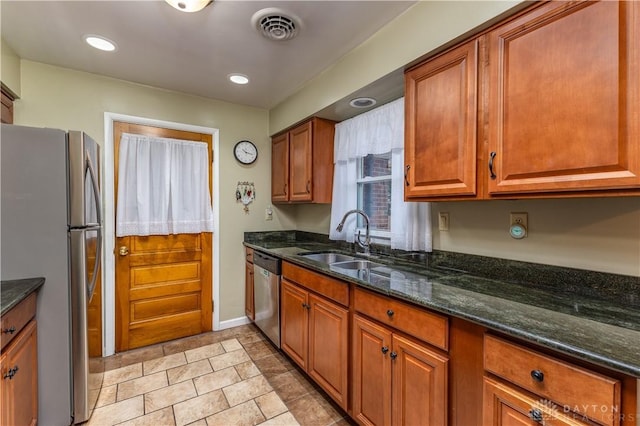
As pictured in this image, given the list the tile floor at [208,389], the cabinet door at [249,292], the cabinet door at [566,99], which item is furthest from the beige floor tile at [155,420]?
the cabinet door at [566,99]

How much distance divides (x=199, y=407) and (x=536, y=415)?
1893 mm

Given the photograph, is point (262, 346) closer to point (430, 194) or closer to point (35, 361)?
point (35, 361)

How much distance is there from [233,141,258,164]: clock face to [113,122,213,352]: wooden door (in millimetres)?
283

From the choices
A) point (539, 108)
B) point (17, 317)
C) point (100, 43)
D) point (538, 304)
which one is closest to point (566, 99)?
point (539, 108)

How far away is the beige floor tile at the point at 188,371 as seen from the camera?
7.20 feet

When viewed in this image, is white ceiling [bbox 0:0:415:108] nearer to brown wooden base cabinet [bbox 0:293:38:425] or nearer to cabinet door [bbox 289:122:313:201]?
cabinet door [bbox 289:122:313:201]

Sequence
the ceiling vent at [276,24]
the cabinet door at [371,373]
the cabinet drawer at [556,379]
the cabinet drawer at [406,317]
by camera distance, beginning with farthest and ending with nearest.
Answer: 1. the ceiling vent at [276,24]
2. the cabinet door at [371,373]
3. the cabinet drawer at [406,317]
4. the cabinet drawer at [556,379]

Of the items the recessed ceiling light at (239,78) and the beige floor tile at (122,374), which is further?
the recessed ceiling light at (239,78)

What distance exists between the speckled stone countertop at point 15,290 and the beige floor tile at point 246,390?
133 centimetres

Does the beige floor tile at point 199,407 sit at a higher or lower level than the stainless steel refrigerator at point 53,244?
lower

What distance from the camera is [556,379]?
0.85 metres

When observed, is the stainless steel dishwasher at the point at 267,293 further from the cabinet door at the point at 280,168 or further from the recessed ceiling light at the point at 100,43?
the recessed ceiling light at the point at 100,43

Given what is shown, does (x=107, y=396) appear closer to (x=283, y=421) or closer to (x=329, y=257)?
(x=283, y=421)

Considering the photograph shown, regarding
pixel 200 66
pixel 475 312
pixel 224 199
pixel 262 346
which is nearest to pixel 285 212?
pixel 224 199
